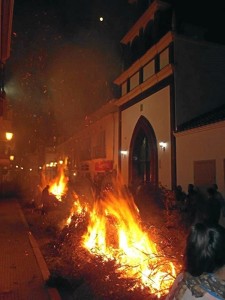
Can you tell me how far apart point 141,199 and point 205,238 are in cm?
1381

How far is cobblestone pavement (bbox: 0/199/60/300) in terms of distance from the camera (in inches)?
243

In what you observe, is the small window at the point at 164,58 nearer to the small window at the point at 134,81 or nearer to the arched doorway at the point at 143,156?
the small window at the point at 134,81

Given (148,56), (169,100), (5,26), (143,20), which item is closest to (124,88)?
(148,56)

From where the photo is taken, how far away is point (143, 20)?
19438 millimetres

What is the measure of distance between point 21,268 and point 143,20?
1625cm

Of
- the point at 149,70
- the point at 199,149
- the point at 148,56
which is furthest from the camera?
the point at 149,70

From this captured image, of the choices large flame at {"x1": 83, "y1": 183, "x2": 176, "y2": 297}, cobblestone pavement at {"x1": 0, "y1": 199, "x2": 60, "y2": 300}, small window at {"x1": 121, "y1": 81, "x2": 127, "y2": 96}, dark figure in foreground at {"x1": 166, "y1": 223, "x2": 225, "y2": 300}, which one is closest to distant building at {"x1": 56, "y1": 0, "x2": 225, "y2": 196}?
small window at {"x1": 121, "y1": 81, "x2": 127, "y2": 96}

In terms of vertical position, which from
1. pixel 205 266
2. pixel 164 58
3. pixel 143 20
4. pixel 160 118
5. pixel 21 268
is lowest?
pixel 21 268

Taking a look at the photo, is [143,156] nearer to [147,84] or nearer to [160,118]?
[160,118]

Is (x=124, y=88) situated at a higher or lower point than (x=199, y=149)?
higher

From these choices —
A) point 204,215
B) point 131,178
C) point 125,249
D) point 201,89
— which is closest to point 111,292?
point 125,249

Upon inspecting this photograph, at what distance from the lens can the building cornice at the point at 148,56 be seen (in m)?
16.4

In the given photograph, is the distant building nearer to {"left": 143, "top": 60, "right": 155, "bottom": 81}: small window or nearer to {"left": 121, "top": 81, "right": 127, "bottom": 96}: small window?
{"left": 143, "top": 60, "right": 155, "bottom": 81}: small window

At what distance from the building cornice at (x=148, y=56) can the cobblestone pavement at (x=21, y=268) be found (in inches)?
442
